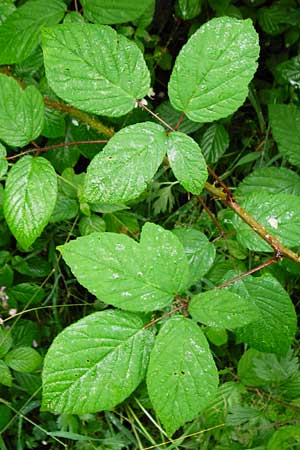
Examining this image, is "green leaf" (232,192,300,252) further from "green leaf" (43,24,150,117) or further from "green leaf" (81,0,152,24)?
"green leaf" (81,0,152,24)

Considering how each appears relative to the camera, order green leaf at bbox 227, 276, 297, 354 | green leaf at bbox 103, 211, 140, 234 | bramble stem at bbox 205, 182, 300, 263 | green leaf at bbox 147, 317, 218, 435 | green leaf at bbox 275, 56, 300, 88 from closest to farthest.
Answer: green leaf at bbox 147, 317, 218, 435 < bramble stem at bbox 205, 182, 300, 263 < green leaf at bbox 227, 276, 297, 354 < green leaf at bbox 103, 211, 140, 234 < green leaf at bbox 275, 56, 300, 88

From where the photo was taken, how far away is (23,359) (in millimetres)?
1531

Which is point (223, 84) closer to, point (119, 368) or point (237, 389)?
point (119, 368)

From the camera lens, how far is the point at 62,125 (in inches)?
54.6

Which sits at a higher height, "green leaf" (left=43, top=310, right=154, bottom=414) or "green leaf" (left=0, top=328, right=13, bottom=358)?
"green leaf" (left=43, top=310, right=154, bottom=414)

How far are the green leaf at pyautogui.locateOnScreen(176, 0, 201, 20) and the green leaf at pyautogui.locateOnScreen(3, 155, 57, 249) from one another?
86 centimetres

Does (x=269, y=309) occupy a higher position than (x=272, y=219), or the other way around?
(x=272, y=219)

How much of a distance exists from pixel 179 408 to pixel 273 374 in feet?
2.08

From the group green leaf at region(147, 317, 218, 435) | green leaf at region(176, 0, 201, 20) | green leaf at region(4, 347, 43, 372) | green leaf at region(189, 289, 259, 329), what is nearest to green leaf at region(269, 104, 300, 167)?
green leaf at region(176, 0, 201, 20)

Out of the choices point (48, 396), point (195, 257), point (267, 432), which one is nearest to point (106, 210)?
point (195, 257)

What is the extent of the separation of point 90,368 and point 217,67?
22.8 inches

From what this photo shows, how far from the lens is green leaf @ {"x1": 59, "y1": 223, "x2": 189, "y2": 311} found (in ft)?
3.10

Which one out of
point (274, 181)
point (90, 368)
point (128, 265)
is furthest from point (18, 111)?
point (274, 181)

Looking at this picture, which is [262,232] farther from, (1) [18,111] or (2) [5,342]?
(2) [5,342]
